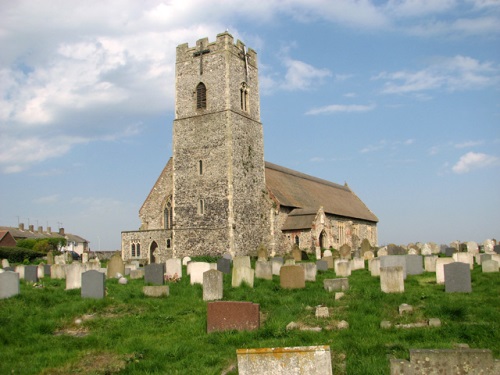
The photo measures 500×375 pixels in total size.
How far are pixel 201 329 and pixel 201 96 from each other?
75.0ft

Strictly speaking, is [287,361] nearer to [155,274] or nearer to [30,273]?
[155,274]

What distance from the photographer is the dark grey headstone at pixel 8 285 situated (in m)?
13.5

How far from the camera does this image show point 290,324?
10305mm

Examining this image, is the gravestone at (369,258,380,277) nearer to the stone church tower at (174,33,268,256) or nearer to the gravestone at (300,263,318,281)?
the gravestone at (300,263,318,281)

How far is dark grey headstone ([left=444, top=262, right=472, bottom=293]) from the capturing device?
13.3m

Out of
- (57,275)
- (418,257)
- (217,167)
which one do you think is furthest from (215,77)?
(418,257)

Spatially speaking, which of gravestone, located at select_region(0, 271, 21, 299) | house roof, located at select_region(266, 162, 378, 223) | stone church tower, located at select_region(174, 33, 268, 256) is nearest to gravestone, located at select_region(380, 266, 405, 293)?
gravestone, located at select_region(0, 271, 21, 299)

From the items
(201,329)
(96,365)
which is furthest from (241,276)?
(96,365)

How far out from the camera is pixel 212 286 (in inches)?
533

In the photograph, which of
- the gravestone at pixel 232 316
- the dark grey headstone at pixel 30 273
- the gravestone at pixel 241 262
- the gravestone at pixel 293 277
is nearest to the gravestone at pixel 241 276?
the gravestone at pixel 241 262

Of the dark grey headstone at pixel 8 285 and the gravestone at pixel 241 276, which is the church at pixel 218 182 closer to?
the gravestone at pixel 241 276

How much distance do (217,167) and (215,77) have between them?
5.22m

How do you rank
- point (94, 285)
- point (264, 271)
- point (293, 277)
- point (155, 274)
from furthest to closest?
point (264, 271) < point (155, 274) < point (293, 277) < point (94, 285)

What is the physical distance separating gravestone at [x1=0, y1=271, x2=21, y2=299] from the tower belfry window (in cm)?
1956
